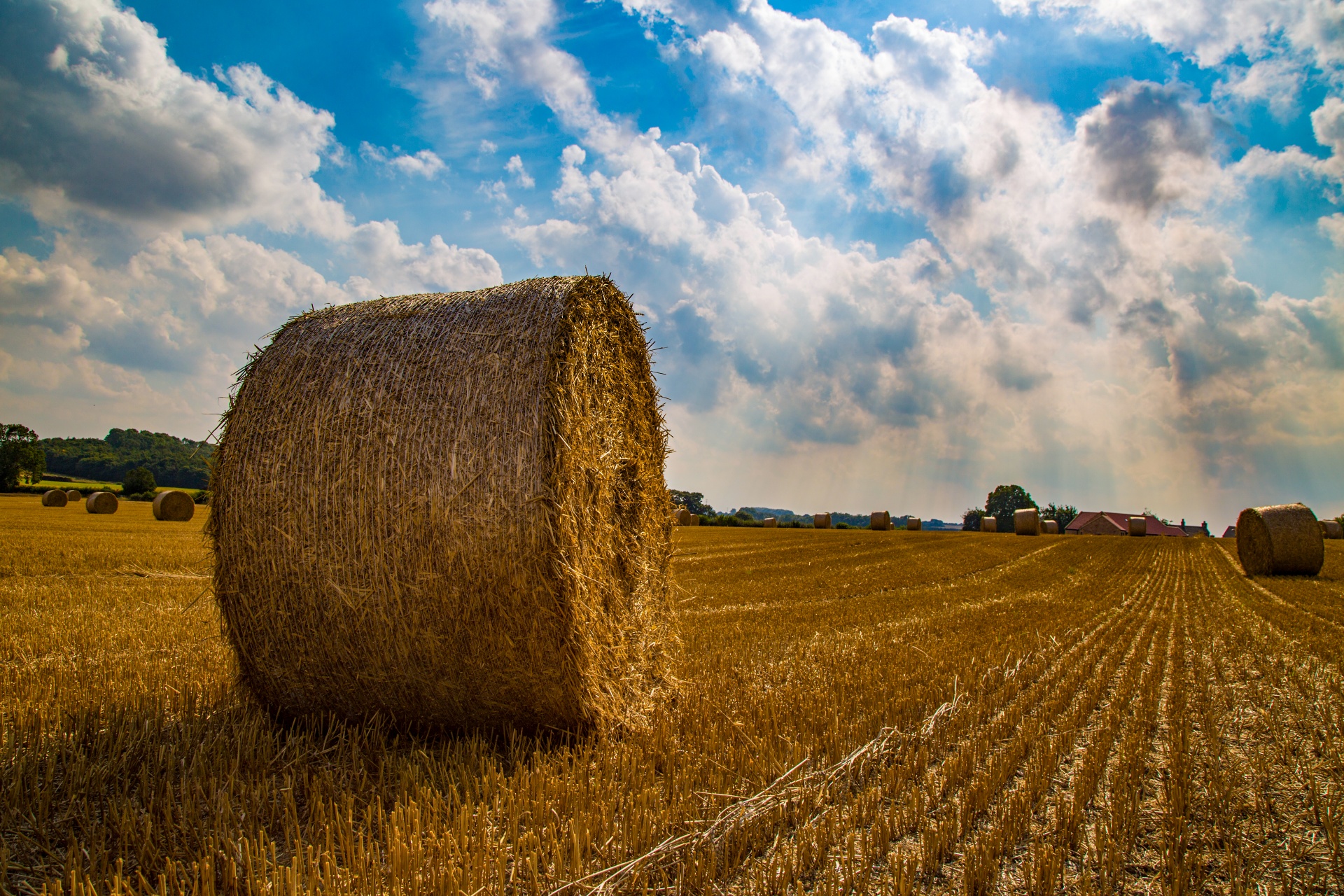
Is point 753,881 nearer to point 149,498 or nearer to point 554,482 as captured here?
point 554,482

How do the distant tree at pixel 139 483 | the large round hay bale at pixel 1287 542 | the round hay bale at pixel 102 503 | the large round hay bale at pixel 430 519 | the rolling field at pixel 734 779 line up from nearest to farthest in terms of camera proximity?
1. the rolling field at pixel 734 779
2. the large round hay bale at pixel 430 519
3. the large round hay bale at pixel 1287 542
4. the round hay bale at pixel 102 503
5. the distant tree at pixel 139 483

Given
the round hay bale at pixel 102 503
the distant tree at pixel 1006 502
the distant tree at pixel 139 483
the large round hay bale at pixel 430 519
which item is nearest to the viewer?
the large round hay bale at pixel 430 519

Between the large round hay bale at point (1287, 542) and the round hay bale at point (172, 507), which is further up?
the large round hay bale at point (1287, 542)

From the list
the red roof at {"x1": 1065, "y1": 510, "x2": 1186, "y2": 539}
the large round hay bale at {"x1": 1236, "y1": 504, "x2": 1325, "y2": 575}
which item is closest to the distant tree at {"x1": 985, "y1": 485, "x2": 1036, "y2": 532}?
the red roof at {"x1": 1065, "y1": 510, "x2": 1186, "y2": 539}

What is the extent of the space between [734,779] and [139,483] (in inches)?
2316

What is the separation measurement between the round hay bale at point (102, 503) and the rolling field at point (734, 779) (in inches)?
1102

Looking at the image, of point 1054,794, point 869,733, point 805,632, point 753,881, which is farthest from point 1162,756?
point 805,632

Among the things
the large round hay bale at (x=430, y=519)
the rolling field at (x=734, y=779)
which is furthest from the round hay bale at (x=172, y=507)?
the large round hay bale at (x=430, y=519)

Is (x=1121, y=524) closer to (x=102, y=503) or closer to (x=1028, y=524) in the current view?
(x=1028, y=524)

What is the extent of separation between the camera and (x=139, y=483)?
1919 inches

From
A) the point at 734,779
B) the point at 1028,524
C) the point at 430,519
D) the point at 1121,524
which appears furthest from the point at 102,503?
the point at 1121,524

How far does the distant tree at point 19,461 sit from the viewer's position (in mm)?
54500

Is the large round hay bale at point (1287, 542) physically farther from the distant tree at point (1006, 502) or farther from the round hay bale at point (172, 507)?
the distant tree at point (1006, 502)

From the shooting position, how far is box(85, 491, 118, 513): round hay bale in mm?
29344
